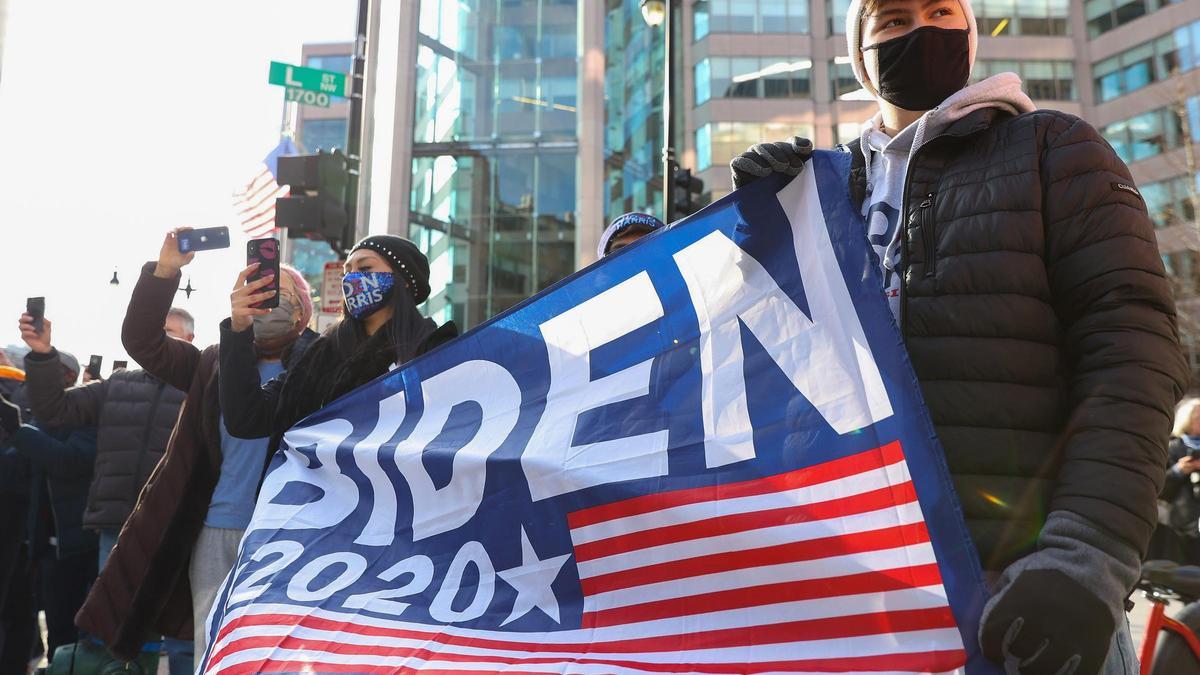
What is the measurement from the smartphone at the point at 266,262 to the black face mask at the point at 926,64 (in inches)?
93.3

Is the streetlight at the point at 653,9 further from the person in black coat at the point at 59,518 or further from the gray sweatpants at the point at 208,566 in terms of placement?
the gray sweatpants at the point at 208,566

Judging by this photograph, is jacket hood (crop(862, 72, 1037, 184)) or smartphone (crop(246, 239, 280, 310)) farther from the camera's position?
smartphone (crop(246, 239, 280, 310))

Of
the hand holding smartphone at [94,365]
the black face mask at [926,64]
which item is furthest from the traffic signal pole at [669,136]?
the black face mask at [926,64]

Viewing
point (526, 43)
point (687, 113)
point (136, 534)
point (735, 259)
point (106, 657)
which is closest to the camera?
point (735, 259)

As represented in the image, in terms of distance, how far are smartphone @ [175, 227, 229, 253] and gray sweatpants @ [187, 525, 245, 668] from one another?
3.65 ft

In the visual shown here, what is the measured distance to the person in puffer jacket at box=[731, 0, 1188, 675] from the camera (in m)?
1.39

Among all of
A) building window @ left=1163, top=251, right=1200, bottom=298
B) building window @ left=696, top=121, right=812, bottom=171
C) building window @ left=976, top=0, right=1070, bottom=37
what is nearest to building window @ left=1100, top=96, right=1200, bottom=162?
building window @ left=1163, top=251, right=1200, bottom=298

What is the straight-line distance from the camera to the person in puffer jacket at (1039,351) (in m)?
1.39

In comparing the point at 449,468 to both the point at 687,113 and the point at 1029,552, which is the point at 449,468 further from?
the point at 687,113

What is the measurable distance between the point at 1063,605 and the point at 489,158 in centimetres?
2252

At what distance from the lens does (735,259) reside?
218 centimetres

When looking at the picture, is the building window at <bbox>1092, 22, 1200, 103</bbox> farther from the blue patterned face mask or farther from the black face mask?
the black face mask

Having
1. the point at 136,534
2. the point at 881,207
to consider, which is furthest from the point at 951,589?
the point at 136,534

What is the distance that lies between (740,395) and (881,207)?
0.47m
